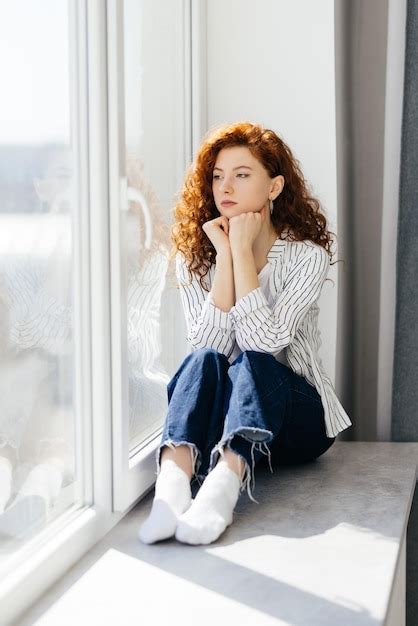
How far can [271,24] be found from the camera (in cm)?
254

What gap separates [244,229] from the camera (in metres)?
2.05

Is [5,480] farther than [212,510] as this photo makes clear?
No

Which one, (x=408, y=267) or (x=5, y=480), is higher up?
(x=408, y=267)

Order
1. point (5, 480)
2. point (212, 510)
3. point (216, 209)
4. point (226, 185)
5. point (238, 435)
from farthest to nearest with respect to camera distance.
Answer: point (216, 209), point (226, 185), point (238, 435), point (212, 510), point (5, 480)

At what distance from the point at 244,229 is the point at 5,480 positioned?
0.91 meters

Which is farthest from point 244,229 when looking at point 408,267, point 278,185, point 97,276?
point 408,267

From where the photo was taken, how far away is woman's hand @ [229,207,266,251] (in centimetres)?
204

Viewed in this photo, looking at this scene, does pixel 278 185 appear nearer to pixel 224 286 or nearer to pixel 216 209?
pixel 216 209

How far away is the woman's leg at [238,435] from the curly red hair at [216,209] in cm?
34

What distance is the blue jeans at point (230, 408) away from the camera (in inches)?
70.4

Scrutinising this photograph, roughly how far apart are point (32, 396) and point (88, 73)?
652mm

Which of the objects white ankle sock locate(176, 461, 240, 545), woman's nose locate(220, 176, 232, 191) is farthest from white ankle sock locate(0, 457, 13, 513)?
woman's nose locate(220, 176, 232, 191)

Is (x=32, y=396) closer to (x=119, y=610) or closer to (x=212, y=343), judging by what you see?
(x=119, y=610)

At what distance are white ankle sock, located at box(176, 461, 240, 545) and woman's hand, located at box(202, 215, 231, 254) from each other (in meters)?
0.54
